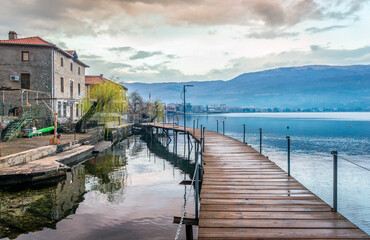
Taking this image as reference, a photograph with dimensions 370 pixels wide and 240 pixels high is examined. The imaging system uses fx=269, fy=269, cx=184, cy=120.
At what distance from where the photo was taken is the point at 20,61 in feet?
94.0

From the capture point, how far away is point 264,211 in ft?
18.2

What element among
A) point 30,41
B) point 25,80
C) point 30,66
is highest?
point 30,41

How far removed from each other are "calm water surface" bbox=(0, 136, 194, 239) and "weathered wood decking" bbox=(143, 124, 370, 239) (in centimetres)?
254

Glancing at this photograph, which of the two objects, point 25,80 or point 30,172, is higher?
point 25,80

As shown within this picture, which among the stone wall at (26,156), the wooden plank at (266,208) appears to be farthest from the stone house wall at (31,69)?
the wooden plank at (266,208)

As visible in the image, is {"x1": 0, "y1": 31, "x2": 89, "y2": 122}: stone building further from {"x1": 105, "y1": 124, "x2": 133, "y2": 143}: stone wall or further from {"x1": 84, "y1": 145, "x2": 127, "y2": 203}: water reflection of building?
{"x1": 84, "y1": 145, "x2": 127, "y2": 203}: water reflection of building

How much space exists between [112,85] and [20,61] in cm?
1017

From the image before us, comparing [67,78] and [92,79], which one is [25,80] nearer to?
[67,78]

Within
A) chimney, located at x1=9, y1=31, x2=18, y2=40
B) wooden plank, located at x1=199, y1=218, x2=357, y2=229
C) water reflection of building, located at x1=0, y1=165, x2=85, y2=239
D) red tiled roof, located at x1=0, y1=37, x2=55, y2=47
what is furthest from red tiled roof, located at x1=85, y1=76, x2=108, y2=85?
wooden plank, located at x1=199, y1=218, x2=357, y2=229

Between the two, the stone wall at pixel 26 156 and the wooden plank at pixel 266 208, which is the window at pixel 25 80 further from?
the wooden plank at pixel 266 208

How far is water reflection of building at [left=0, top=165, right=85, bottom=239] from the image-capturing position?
8.35 metres

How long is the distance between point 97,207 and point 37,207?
2.13 meters

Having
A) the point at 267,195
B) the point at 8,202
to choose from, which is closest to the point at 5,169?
the point at 8,202

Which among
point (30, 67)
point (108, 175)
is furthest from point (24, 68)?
point (108, 175)
